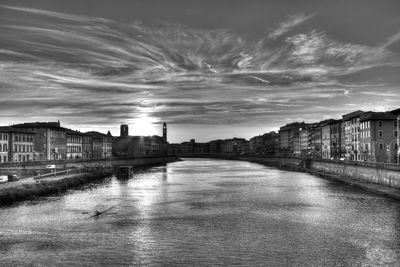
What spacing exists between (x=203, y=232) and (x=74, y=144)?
435 ft

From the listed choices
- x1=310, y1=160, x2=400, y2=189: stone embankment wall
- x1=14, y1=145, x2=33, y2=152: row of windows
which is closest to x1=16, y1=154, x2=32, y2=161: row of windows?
x1=14, y1=145, x2=33, y2=152: row of windows

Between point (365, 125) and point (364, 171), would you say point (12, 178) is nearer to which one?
point (364, 171)

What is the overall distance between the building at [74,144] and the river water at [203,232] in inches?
3851

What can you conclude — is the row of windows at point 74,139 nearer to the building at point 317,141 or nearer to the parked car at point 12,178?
the parked car at point 12,178

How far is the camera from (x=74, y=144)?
162 metres

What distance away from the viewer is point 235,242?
112ft

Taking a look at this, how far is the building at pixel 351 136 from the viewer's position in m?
124

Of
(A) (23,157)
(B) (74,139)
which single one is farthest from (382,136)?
(B) (74,139)

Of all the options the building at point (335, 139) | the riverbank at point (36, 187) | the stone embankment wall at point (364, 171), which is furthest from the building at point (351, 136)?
the riverbank at point (36, 187)

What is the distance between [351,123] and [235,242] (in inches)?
4217

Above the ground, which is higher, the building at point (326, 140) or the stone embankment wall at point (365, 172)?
the building at point (326, 140)

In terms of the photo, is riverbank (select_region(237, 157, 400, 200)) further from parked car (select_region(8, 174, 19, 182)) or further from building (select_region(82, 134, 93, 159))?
building (select_region(82, 134, 93, 159))

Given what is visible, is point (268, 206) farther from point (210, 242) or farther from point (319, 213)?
point (210, 242)

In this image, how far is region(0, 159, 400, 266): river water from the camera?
29547 mm
